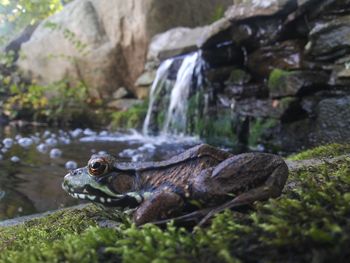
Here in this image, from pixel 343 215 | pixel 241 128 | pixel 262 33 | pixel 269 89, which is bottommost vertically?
pixel 241 128

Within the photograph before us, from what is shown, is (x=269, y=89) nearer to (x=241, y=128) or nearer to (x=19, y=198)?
(x=241, y=128)

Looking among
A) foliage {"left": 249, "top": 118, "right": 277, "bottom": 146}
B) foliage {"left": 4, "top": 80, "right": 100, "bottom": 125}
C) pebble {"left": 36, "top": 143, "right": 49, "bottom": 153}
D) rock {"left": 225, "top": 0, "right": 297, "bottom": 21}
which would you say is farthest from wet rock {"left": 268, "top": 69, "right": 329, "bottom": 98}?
foliage {"left": 4, "top": 80, "right": 100, "bottom": 125}

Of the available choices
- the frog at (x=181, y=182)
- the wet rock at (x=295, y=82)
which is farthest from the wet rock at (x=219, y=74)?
the frog at (x=181, y=182)

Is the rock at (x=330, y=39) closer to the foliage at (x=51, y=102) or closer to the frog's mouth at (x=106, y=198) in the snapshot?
the frog's mouth at (x=106, y=198)

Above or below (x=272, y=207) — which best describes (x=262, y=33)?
above

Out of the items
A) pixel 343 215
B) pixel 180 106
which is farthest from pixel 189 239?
pixel 180 106

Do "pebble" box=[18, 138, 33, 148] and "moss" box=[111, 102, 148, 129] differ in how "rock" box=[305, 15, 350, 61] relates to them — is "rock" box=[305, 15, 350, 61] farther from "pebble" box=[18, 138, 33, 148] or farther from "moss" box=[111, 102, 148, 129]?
"pebble" box=[18, 138, 33, 148]
